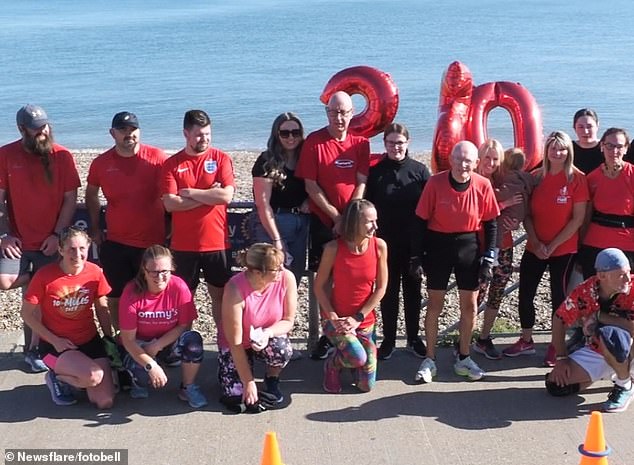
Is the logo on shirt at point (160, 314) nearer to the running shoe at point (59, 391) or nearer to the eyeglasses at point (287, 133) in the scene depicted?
the running shoe at point (59, 391)

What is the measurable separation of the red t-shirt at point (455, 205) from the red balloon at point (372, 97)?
1342mm

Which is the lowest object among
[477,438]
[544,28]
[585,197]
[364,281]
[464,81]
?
[477,438]

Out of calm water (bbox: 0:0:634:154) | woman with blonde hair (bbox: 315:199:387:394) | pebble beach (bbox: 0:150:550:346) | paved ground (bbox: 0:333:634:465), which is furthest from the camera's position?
calm water (bbox: 0:0:634:154)

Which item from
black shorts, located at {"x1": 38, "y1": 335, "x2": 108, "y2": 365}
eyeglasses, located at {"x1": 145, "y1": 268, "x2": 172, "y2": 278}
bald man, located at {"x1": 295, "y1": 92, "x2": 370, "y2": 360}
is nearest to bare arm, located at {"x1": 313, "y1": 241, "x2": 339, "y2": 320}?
bald man, located at {"x1": 295, "y1": 92, "x2": 370, "y2": 360}

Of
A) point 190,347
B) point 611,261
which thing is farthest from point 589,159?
point 190,347

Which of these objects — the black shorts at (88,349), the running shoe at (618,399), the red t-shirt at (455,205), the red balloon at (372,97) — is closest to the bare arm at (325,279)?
the red t-shirt at (455,205)

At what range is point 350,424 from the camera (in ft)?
17.8

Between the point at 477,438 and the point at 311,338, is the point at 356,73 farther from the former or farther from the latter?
the point at 477,438

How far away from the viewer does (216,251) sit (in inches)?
243

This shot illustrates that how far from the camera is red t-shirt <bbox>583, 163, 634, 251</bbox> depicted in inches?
241

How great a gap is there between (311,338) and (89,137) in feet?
74.4

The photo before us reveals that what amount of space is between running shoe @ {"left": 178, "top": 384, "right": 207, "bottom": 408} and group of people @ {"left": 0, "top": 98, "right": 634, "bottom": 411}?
0.5 inches

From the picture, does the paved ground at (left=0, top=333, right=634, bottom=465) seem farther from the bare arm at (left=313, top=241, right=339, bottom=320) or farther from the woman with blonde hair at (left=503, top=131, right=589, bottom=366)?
the woman with blonde hair at (left=503, top=131, right=589, bottom=366)

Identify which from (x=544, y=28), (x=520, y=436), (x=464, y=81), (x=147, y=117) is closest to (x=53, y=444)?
(x=520, y=436)
